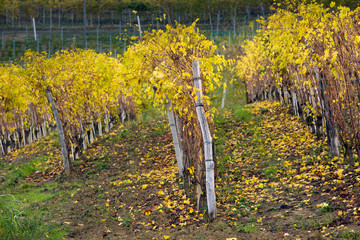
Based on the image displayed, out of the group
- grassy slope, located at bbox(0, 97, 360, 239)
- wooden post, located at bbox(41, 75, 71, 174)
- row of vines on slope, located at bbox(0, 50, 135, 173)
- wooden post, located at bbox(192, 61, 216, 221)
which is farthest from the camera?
wooden post, located at bbox(41, 75, 71, 174)

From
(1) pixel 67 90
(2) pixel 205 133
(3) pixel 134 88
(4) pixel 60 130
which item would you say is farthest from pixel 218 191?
(1) pixel 67 90

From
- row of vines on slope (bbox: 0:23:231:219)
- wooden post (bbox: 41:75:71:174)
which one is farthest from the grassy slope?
row of vines on slope (bbox: 0:23:231:219)

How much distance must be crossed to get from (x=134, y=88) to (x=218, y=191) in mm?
3368

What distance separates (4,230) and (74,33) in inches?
1862

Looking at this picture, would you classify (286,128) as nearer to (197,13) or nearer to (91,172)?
(91,172)

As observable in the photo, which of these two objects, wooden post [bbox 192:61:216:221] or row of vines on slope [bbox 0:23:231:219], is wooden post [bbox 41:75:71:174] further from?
wooden post [bbox 192:61:216:221]

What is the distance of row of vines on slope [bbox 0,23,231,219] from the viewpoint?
20.0ft

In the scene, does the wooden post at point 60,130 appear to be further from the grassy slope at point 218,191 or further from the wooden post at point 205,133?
the wooden post at point 205,133

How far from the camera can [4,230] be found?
545 centimetres

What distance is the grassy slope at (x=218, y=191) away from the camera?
17.6 ft

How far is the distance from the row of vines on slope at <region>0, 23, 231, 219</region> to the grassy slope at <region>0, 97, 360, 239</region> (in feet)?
2.07

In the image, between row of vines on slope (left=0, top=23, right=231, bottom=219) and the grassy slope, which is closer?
the grassy slope

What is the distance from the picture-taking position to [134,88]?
8977 millimetres

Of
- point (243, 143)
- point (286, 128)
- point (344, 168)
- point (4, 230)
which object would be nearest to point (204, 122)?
point (344, 168)
